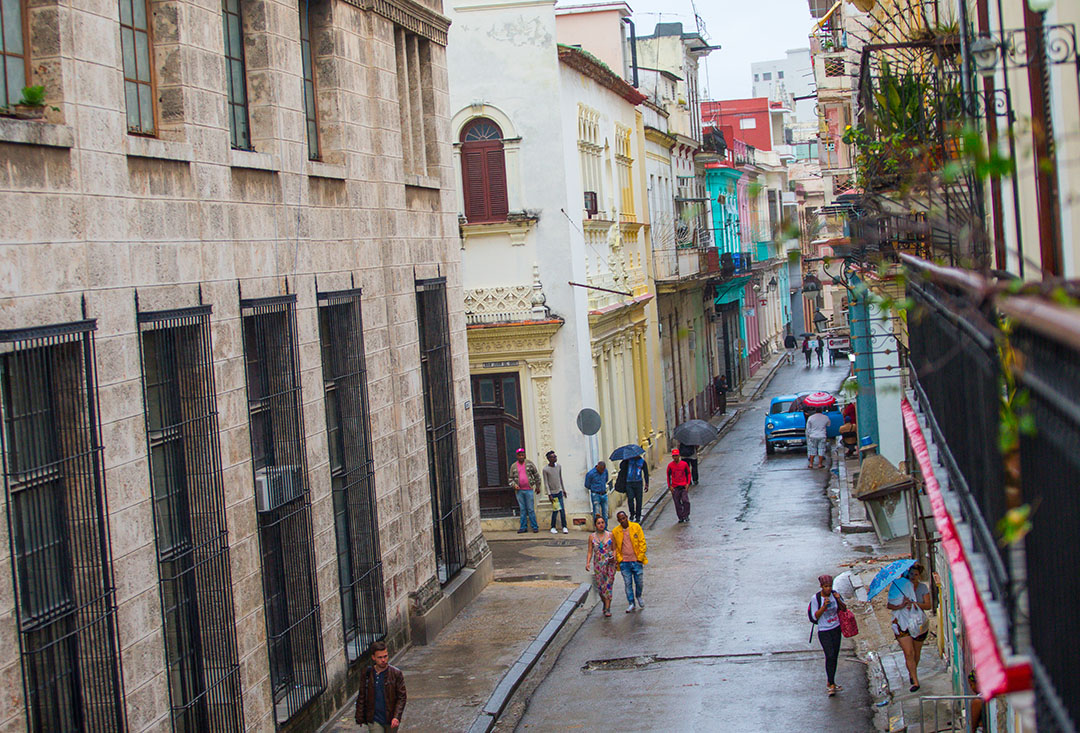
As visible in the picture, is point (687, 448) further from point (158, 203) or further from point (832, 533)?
point (158, 203)

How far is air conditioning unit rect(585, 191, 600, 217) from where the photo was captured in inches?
1133

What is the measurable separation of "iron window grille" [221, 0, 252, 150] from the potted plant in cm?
355

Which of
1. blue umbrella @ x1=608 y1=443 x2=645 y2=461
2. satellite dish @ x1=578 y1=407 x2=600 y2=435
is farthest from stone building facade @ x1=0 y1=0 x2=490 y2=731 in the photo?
blue umbrella @ x1=608 y1=443 x2=645 y2=461

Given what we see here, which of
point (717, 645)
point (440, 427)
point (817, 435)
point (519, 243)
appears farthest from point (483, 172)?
point (717, 645)

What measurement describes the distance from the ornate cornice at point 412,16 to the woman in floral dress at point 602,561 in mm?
7063

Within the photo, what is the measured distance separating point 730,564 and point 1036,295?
18872 mm

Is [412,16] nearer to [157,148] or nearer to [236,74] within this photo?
[236,74]

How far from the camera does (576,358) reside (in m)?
26.4

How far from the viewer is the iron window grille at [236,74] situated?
12992mm

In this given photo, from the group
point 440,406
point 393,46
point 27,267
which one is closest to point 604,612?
point 440,406

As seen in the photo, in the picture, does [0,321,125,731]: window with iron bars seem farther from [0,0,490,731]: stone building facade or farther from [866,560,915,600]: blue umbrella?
[866,560,915,600]: blue umbrella

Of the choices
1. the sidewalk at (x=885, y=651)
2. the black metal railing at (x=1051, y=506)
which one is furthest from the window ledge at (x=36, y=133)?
the sidewalk at (x=885, y=651)

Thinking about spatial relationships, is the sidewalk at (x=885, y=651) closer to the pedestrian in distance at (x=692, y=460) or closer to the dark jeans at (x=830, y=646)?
the dark jeans at (x=830, y=646)

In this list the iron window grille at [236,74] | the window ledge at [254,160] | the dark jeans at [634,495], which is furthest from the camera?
the dark jeans at [634,495]
